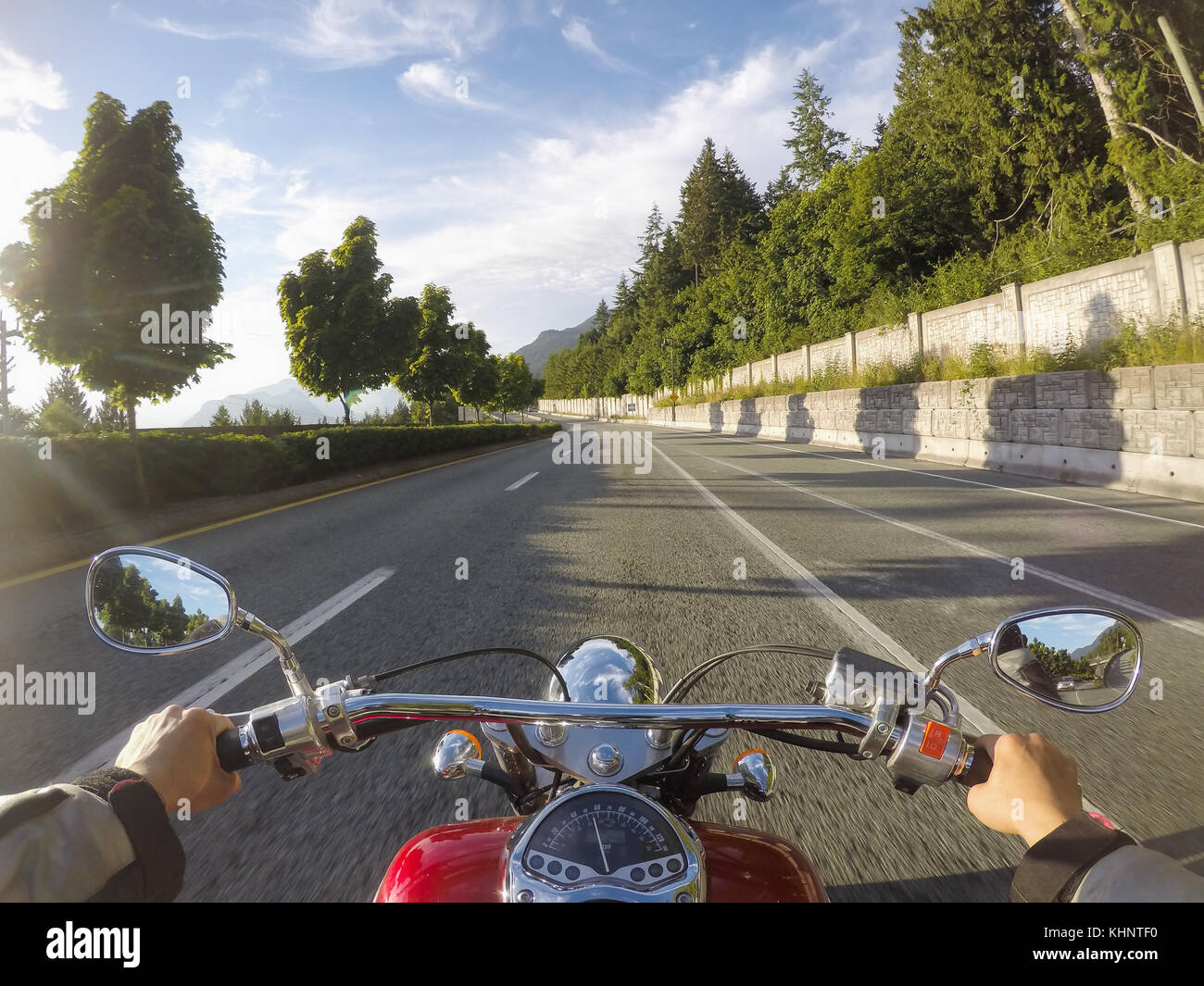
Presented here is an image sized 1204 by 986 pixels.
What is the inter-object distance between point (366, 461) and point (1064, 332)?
55.6 feet

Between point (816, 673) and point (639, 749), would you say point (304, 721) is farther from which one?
point (816, 673)

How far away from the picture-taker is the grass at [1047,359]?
11797 millimetres

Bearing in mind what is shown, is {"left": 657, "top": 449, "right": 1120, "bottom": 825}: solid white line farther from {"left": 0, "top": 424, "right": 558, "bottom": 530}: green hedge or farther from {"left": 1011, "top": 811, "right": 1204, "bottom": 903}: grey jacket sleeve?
Result: {"left": 0, "top": 424, "right": 558, "bottom": 530}: green hedge

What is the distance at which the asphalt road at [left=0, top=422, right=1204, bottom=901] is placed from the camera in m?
2.35

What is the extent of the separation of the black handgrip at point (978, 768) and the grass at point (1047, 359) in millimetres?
12929

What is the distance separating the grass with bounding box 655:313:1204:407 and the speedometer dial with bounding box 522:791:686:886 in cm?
1347

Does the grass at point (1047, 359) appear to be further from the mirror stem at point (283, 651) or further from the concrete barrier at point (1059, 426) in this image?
the mirror stem at point (283, 651)

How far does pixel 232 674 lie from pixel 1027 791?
412cm

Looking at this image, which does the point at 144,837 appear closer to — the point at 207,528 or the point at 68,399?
the point at 207,528

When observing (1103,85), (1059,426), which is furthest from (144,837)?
(1103,85)

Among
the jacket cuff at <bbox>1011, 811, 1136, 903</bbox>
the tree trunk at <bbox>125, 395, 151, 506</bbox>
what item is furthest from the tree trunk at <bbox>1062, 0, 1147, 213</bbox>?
the jacket cuff at <bbox>1011, 811, 1136, 903</bbox>

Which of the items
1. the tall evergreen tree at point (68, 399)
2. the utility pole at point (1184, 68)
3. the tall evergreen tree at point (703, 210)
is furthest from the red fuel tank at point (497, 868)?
the tall evergreen tree at point (703, 210)
